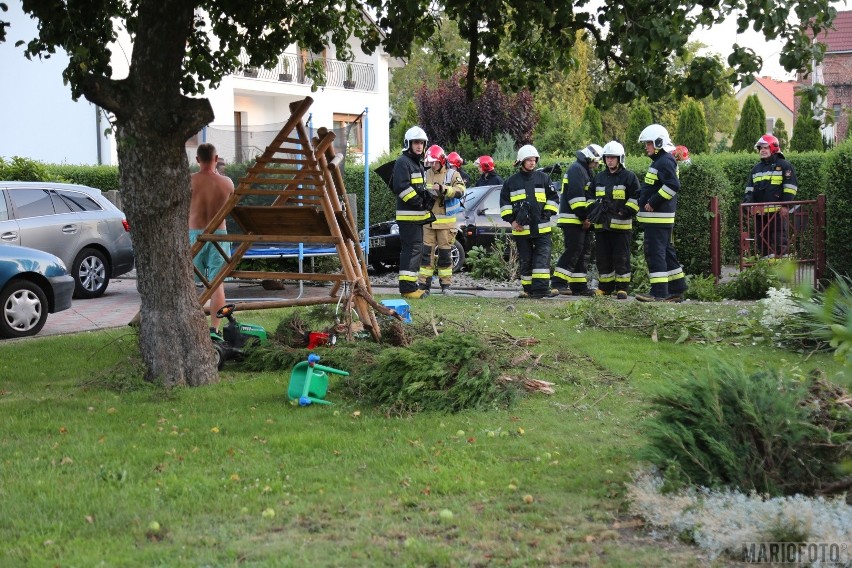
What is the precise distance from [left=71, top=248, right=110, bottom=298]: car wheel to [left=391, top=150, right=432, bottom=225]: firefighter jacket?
4.94 metres

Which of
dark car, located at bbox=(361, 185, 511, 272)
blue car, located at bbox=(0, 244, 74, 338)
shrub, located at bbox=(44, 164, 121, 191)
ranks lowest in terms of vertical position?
blue car, located at bbox=(0, 244, 74, 338)

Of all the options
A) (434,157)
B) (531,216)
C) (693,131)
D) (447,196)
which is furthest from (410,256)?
(693,131)

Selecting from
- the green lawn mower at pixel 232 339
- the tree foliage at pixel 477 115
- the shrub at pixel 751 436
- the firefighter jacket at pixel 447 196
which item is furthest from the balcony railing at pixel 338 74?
the shrub at pixel 751 436

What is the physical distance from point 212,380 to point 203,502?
9.86 ft

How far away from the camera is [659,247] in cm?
1357

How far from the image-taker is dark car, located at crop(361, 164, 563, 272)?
60.2 ft

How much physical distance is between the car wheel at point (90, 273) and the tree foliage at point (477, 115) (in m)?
16.4

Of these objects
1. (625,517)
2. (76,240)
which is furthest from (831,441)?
(76,240)

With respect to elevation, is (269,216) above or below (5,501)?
above

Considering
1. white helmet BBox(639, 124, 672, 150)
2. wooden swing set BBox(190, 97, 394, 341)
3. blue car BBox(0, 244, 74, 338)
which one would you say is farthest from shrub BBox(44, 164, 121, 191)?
wooden swing set BBox(190, 97, 394, 341)

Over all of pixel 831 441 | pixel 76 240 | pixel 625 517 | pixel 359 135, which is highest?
pixel 359 135

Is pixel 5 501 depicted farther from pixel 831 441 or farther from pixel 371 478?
pixel 831 441

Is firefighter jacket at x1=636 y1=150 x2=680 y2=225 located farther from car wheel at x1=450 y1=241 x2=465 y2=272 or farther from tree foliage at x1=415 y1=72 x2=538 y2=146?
tree foliage at x1=415 y1=72 x2=538 y2=146

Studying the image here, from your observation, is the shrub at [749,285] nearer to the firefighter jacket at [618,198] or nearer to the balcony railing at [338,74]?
the firefighter jacket at [618,198]
